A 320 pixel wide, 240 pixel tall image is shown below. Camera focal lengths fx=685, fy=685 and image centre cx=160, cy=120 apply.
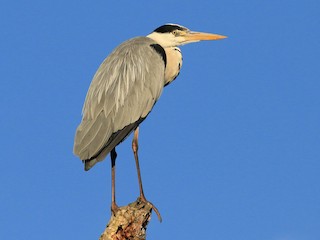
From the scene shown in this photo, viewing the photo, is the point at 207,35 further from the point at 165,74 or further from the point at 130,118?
the point at 130,118

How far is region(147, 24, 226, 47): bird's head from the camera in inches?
480

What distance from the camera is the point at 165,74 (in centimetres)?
1210

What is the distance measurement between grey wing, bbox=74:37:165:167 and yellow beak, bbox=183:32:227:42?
2.86ft

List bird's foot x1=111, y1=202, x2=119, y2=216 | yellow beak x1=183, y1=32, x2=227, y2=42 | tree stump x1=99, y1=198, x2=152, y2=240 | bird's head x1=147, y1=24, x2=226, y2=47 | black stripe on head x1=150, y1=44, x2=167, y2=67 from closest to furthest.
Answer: tree stump x1=99, y1=198, x2=152, y2=240
bird's foot x1=111, y1=202, x2=119, y2=216
black stripe on head x1=150, y1=44, x2=167, y2=67
bird's head x1=147, y1=24, x2=226, y2=47
yellow beak x1=183, y1=32, x2=227, y2=42

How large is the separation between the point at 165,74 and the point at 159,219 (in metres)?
2.98

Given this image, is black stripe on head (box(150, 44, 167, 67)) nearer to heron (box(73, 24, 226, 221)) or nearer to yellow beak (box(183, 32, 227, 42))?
heron (box(73, 24, 226, 221))

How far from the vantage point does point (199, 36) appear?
12602mm

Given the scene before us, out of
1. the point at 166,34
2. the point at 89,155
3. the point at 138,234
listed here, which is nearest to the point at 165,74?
the point at 166,34

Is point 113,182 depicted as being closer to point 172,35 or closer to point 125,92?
point 125,92

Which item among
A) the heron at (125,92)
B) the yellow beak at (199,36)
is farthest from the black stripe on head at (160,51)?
the yellow beak at (199,36)

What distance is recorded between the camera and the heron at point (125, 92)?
10211 mm

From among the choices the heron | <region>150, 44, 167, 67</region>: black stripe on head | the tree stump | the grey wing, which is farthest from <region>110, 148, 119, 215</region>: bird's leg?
<region>150, 44, 167, 67</region>: black stripe on head

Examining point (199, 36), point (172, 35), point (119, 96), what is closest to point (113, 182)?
point (119, 96)

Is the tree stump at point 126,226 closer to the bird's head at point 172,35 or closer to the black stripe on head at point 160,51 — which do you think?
the black stripe on head at point 160,51
